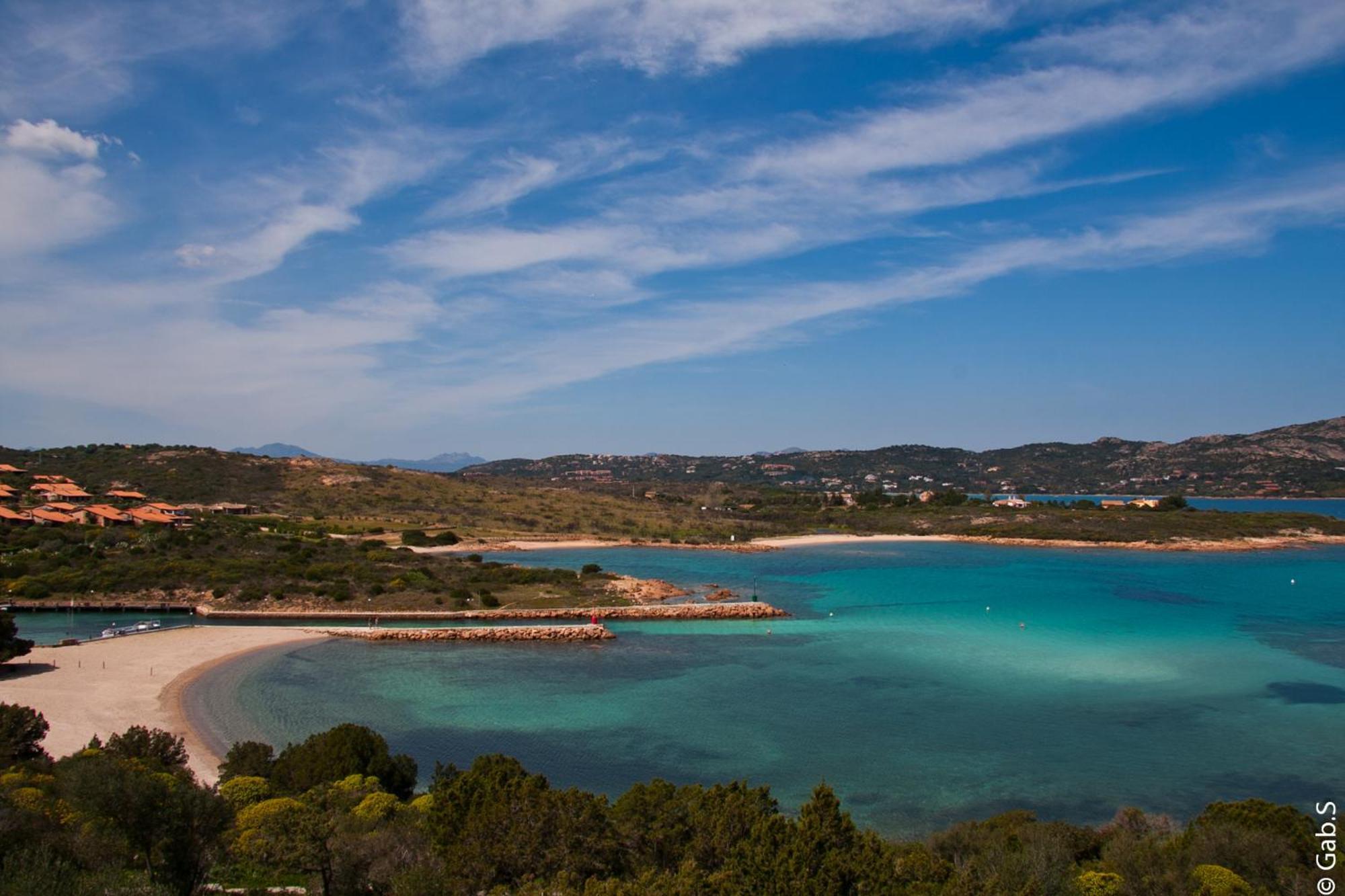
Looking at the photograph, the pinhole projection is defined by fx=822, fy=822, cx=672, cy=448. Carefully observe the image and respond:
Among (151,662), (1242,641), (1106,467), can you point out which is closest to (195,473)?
(151,662)

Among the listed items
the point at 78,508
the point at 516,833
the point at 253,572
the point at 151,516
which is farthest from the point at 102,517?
the point at 516,833

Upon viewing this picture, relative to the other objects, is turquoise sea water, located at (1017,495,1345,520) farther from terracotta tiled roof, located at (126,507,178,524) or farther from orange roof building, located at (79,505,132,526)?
orange roof building, located at (79,505,132,526)

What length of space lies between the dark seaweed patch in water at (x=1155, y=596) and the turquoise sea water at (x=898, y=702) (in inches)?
54.7

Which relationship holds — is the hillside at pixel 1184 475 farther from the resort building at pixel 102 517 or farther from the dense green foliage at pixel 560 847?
the dense green foliage at pixel 560 847

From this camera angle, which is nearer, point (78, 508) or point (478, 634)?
point (478, 634)

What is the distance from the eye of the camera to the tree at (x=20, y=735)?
18.2 metres

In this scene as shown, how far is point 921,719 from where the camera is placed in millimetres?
27031

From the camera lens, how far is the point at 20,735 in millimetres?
19094

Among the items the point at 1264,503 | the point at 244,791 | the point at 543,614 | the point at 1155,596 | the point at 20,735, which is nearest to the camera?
the point at 244,791

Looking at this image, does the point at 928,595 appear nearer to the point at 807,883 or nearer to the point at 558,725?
the point at 558,725

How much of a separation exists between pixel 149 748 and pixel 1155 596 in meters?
56.8

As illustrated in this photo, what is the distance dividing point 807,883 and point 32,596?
51.0 m

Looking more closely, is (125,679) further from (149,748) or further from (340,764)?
(340,764)

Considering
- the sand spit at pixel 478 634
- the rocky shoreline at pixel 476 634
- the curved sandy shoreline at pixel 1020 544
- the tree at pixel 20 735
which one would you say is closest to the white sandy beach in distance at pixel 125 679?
the tree at pixel 20 735
